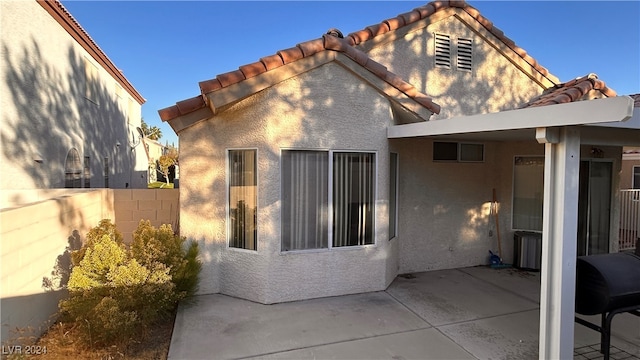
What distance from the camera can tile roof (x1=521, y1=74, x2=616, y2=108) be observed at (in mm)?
9520

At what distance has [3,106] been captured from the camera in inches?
402

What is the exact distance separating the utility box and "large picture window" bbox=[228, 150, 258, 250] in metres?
8.09

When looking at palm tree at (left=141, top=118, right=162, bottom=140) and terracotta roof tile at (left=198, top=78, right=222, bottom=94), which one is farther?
palm tree at (left=141, top=118, right=162, bottom=140)

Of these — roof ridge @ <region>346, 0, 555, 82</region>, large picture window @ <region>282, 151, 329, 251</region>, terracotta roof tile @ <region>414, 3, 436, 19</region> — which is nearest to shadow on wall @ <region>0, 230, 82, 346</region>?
large picture window @ <region>282, 151, 329, 251</region>

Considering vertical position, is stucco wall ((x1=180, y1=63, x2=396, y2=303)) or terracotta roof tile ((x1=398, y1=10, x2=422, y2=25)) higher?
terracotta roof tile ((x1=398, y1=10, x2=422, y2=25))

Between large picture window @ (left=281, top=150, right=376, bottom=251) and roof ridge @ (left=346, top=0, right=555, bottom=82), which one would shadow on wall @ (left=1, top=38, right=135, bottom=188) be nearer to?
large picture window @ (left=281, top=150, right=376, bottom=251)

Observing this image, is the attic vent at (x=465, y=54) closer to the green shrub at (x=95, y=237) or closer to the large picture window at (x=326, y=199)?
the large picture window at (x=326, y=199)

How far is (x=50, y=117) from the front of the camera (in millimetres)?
12602

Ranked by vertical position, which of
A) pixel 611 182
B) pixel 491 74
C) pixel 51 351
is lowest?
pixel 51 351

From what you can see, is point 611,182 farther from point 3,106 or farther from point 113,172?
point 113,172

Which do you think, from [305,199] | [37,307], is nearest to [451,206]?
[305,199]

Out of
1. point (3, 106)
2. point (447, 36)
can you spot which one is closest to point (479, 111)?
point (447, 36)

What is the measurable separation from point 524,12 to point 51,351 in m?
18.1

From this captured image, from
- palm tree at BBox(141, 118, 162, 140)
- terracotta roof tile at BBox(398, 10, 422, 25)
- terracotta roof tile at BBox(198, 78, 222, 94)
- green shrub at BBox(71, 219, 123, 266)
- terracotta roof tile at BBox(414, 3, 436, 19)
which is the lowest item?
green shrub at BBox(71, 219, 123, 266)
